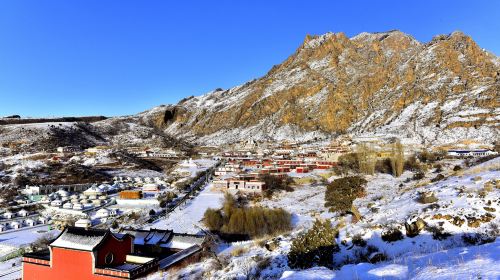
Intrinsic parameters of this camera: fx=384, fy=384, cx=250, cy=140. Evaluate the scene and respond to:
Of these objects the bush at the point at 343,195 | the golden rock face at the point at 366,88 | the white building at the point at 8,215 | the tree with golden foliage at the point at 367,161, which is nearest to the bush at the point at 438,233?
the bush at the point at 343,195

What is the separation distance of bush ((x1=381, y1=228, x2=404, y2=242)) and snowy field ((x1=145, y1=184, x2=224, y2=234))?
74.0 ft

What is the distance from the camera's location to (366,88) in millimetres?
139250

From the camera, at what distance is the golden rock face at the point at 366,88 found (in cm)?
11101

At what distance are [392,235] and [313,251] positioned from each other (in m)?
2.96

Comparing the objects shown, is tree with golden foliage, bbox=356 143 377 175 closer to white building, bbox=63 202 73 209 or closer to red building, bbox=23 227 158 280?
white building, bbox=63 202 73 209

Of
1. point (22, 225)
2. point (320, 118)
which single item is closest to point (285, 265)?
point (22, 225)

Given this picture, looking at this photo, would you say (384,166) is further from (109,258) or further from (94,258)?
(94,258)

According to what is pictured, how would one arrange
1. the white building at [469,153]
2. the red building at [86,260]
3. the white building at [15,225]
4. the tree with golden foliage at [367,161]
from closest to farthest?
the red building at [86,260] → the white building at [15,225] → the tree with golden foliage at [367,161] → the white building at [469,153]

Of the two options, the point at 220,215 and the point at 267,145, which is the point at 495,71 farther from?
the point at 220,215

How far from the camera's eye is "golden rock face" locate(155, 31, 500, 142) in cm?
11101

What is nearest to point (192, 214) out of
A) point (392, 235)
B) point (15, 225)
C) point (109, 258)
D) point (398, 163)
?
point (15, 225)

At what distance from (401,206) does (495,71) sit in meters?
126

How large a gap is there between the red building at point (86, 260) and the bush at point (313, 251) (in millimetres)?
10177

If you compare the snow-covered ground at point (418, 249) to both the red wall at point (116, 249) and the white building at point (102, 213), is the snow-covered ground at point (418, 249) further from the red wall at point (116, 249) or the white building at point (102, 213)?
the white building at point (102, 213)
